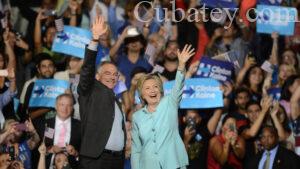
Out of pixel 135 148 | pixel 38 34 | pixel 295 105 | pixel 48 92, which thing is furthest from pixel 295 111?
pixel 135 148

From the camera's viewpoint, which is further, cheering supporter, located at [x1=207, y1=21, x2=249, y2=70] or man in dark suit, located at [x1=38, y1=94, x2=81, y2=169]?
cheering supporter, located at [x1=207, y1=21, x2=249, y2=70]

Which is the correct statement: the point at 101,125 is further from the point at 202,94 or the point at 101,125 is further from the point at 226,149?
the point at 202,94

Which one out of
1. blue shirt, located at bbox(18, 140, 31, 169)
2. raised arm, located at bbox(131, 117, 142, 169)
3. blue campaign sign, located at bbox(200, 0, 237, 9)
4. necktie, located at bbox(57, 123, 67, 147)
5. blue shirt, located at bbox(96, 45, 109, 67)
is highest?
blue campaign sign, located at bbox(200, 0, 237, 9)

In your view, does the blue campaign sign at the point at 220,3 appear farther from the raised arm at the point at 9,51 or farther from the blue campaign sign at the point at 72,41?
the raised arm at the point at 9,51

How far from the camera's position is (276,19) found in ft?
36.7

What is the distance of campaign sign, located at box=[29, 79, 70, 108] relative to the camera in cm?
1006

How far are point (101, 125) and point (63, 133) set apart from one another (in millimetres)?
1389

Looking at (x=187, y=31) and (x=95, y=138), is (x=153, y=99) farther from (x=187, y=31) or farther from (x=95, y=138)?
(x=187, y=31)

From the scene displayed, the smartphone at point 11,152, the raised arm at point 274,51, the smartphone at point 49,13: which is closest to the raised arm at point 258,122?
the raised arm at point 274,51

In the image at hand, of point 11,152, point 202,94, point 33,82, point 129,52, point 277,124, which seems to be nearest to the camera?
point 11,152

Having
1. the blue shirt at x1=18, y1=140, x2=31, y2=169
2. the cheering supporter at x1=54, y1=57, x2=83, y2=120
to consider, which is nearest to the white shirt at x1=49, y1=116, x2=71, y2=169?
the blue shirt at x1=18, y1=140, x2=31, y2=169

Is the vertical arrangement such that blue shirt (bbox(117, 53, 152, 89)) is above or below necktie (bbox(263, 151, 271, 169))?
above

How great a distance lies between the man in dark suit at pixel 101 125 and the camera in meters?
7.94

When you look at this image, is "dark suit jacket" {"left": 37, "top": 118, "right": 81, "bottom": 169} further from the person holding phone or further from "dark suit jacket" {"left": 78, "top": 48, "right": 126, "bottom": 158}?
"dark suit jacket" {"left": 78, "top": 48, "right": 126, "bottom": 158}
